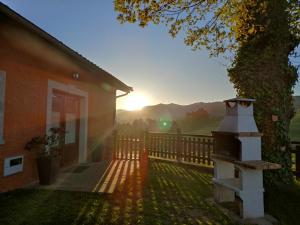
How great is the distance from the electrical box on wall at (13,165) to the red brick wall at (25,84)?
0.27 feet

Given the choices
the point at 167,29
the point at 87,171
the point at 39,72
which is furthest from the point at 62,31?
the point at 87,171

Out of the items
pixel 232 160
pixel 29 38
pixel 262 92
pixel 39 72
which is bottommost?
pixel 232 160

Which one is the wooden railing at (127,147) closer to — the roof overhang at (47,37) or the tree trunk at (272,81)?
the roof overhang at (47,37)

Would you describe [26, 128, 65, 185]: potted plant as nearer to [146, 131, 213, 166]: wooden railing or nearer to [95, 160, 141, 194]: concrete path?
[95, 160, 141, 194]: concrete path

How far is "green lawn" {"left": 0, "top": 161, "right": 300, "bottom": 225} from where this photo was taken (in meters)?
2.82

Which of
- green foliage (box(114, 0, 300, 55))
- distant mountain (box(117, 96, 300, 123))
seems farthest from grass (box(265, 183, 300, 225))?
distant mountain (box(117, 96, 300, 123))

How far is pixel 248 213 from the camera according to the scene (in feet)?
9.80

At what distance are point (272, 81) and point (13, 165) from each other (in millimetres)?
5784

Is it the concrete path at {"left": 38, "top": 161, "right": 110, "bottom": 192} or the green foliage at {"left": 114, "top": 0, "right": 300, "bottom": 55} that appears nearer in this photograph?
the concrete path at {"left": 38, "top": 161, "right": 110, "bottom": 192}

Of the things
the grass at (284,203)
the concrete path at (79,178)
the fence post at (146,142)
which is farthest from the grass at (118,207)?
the fence post at (146,142)

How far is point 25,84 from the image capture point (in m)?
4.38

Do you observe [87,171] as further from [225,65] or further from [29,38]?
[225,65]

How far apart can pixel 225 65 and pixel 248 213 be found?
148 inches

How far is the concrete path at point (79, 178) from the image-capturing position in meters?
4.26
